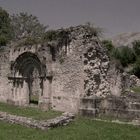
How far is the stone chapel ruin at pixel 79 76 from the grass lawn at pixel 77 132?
1.45 meters

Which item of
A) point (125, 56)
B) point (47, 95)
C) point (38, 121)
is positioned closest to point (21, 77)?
point (47, 95)

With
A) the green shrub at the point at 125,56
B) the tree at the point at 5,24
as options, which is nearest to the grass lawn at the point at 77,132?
the green shrub at the point at 125,56

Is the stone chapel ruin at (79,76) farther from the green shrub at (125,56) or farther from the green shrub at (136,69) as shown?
the green shrub at (125,56)

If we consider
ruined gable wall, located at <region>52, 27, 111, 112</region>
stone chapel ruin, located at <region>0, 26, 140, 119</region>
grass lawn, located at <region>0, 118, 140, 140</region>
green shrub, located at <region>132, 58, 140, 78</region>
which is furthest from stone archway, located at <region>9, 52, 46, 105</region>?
green shrub, located at <region>132, 58, 140, 78</region>

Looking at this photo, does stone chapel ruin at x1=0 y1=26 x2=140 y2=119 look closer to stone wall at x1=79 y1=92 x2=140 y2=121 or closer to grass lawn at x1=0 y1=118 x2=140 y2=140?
stone wall at x1=79 y1=92 x2=140 y2=121

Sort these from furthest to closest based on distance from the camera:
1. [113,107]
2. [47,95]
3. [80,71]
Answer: [47,95] < [80,71] < [113,107]

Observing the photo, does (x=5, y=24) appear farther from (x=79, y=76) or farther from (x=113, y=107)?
(x=113, y=107)

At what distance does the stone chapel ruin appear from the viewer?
44.5 ft

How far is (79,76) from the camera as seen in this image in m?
14.8

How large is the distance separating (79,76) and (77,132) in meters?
4.45

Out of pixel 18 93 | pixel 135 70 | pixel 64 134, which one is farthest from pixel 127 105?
pixel 135 70

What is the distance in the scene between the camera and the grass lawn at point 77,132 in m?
9.96

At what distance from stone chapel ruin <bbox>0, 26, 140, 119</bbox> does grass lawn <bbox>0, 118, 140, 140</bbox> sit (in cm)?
145

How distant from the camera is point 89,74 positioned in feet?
48.1
